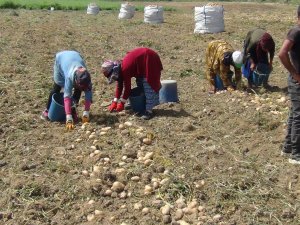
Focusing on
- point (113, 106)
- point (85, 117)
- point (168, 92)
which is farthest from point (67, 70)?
point (168, 92)

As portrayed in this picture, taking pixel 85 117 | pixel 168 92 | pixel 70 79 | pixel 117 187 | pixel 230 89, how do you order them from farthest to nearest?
pixel 230 89
pixel 168 92
pixel 85 117
pixel 70 79
pixel 117 187

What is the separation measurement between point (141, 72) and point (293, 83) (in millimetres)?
2110

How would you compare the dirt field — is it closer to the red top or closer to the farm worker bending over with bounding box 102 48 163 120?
the farm worker bending over with bounding box 102 48 163 120

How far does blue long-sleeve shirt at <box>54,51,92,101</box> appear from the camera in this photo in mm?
5770

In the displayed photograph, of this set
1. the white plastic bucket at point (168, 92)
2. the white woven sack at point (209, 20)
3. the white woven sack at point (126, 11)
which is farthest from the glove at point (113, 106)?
the white woven sack at point (126, 11)

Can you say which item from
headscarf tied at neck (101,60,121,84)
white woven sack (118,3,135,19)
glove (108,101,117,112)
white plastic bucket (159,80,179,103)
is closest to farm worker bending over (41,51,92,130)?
headscarf tied at neck (101,60,121,84)

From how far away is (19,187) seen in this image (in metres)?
4.47

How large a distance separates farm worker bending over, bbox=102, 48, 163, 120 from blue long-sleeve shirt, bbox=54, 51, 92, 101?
0.40 meters

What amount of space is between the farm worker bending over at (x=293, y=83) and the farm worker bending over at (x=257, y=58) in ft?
7.98

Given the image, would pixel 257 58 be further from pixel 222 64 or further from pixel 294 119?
pixel 294 119

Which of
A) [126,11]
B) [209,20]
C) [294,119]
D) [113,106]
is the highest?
[294,119]

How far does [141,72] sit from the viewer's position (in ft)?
20.9

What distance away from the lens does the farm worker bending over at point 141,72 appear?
6270mm

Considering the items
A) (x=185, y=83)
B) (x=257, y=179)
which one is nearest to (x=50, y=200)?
(x=257, y=179)
